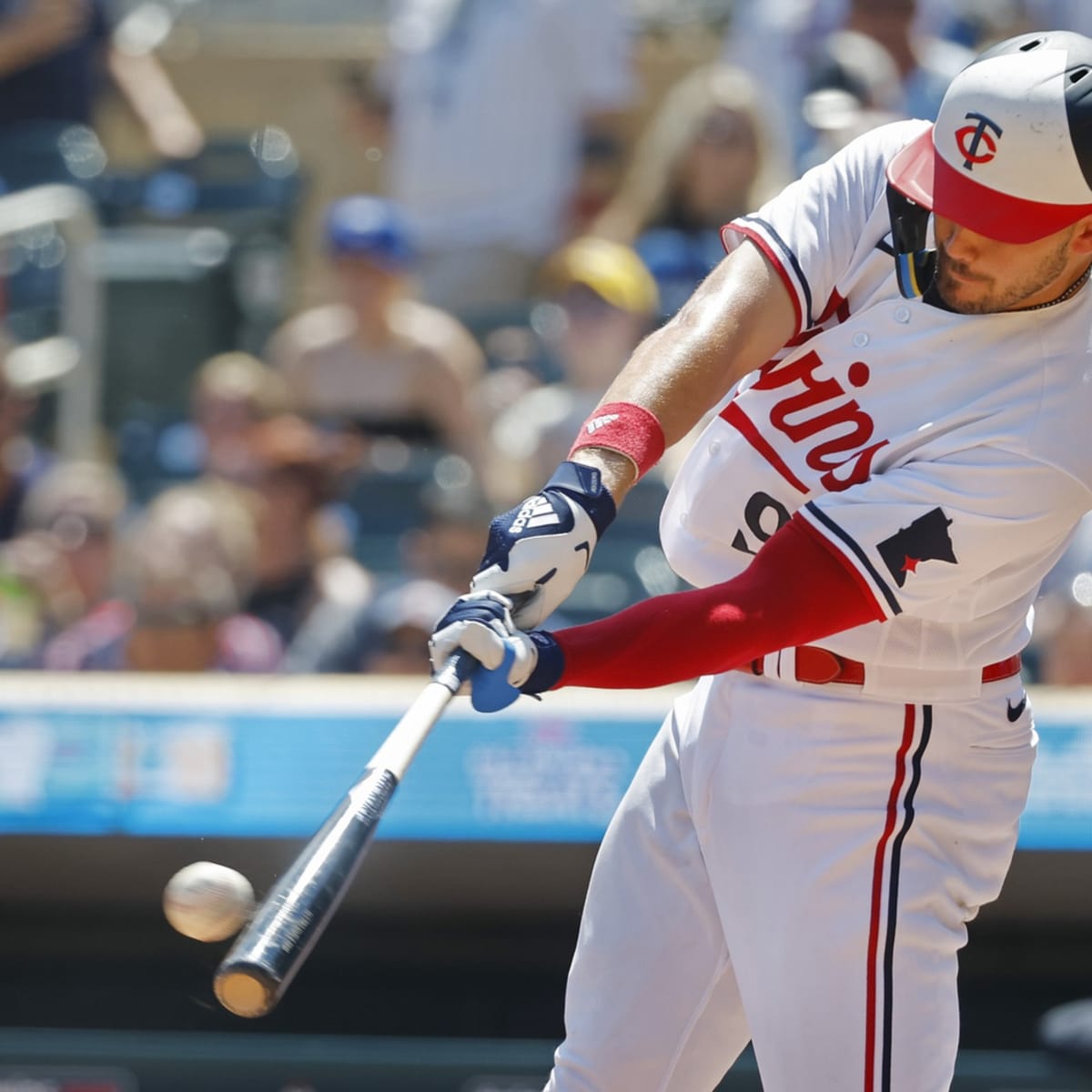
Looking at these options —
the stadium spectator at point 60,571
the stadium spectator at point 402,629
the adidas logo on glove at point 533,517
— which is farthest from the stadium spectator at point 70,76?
the adidas logo on glove at point 533,517

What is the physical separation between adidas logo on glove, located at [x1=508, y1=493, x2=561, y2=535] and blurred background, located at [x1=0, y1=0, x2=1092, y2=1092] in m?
1.44

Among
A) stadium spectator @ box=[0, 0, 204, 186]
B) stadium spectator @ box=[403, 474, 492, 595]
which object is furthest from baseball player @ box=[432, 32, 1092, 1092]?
stadium spectator @ box=[0, 0, 204, 186]

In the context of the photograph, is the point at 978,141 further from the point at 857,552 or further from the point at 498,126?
the point at 498,126

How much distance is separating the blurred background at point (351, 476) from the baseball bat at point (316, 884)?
4.91 ft

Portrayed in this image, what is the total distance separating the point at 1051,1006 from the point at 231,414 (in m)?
2.37

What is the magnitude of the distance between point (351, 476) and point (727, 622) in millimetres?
2756

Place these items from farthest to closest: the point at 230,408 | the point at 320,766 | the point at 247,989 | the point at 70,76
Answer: the point at 70,76, the point at 230,408, the point at 320,766, the point at 247,989

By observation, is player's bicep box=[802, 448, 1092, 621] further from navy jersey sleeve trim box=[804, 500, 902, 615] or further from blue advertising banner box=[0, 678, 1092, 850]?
blue advertising banner box=[0, 678, 1092, 850]

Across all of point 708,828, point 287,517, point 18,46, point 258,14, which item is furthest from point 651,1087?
point 258,14

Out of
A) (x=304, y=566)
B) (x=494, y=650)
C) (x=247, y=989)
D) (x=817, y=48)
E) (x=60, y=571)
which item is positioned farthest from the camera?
(x=817, y=48)

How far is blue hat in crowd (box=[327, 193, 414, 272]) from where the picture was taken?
459 centimetres

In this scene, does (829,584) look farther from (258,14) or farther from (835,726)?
(258,14)

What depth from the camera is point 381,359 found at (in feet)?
15.0

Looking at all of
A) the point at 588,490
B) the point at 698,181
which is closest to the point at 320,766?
the point at 588,490
